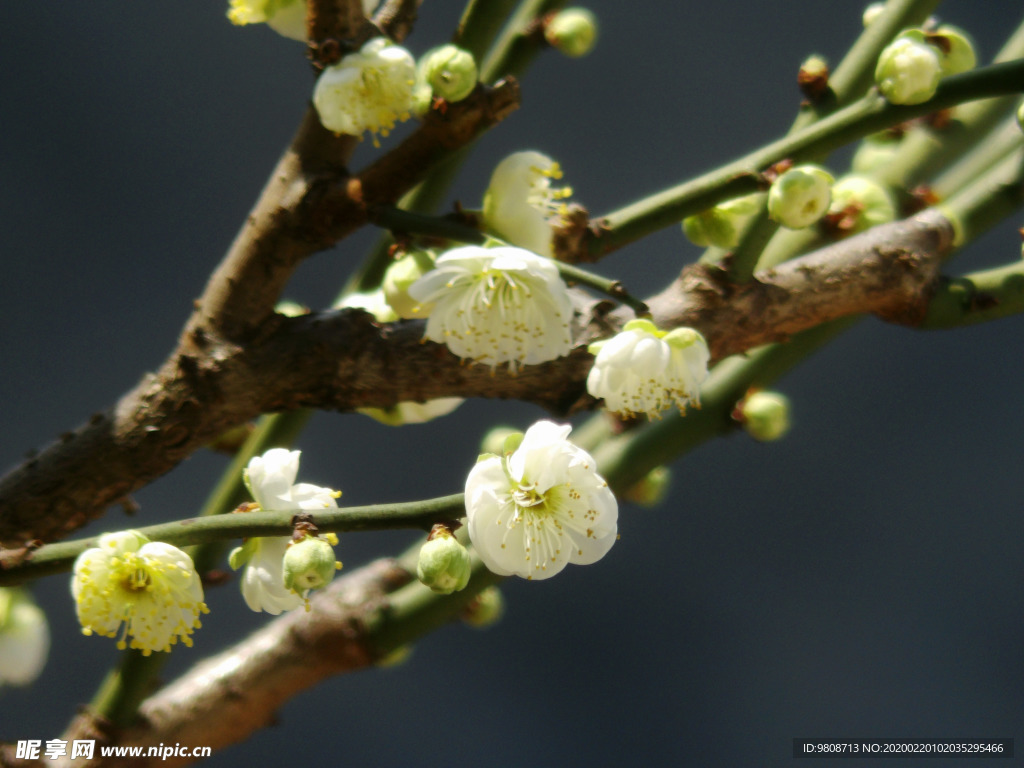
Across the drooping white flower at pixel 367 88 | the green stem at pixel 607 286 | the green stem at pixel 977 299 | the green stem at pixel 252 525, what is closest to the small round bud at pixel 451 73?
the drooping white flower at pixel 367 88

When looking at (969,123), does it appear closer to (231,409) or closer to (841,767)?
(231,409)

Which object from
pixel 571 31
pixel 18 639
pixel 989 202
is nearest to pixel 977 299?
pixel 989 202

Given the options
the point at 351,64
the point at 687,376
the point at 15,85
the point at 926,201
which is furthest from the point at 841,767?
the point at 15,85

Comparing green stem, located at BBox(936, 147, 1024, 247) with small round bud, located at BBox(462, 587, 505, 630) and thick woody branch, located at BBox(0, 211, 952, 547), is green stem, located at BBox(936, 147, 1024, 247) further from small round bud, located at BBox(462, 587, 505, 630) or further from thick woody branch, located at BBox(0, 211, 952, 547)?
small round bud, located at BBox(462, 587, 505, 630)

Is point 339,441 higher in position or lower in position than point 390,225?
higher

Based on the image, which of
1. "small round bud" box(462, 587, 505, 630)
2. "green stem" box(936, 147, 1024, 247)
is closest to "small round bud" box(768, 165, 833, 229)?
"green stem" box(936, 147, 1024, 247)

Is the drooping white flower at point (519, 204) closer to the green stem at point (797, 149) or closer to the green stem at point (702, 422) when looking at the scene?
the green stem at point (797, 149)

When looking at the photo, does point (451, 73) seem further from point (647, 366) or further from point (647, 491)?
point (647, 491)
